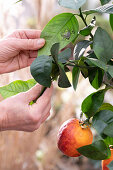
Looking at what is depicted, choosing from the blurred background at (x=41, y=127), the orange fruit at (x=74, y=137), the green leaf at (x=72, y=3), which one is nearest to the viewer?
the green leaf at (x=72, y=3)

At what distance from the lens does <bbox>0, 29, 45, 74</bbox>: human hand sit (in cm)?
63

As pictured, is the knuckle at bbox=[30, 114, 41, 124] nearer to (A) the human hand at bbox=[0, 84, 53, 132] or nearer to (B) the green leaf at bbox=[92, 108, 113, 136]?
(A) the human hand at bbox=[0, 84, 53, 132]

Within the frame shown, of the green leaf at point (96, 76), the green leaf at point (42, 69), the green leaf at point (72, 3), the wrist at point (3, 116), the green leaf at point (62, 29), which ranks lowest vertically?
the wrist at point (3, 116)

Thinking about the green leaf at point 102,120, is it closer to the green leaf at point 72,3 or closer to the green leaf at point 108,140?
the green leaf at point 108,140

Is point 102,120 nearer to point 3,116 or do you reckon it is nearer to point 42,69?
point 42,69

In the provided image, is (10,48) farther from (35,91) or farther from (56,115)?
(56,115)

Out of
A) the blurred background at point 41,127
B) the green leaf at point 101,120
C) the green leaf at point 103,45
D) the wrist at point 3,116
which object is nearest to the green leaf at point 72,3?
the green leaf at point 103,45

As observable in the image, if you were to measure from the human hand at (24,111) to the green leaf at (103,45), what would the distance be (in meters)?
0.15

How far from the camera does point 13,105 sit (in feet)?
1.88

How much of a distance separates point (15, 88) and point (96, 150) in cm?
22

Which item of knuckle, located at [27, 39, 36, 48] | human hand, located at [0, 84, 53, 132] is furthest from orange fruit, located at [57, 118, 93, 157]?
knuckle, located at [27, 39, 36, 48]

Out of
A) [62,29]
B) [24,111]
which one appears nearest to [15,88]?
[24,111]

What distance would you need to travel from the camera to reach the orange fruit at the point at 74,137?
0.50 meters

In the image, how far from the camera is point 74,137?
50 cm
